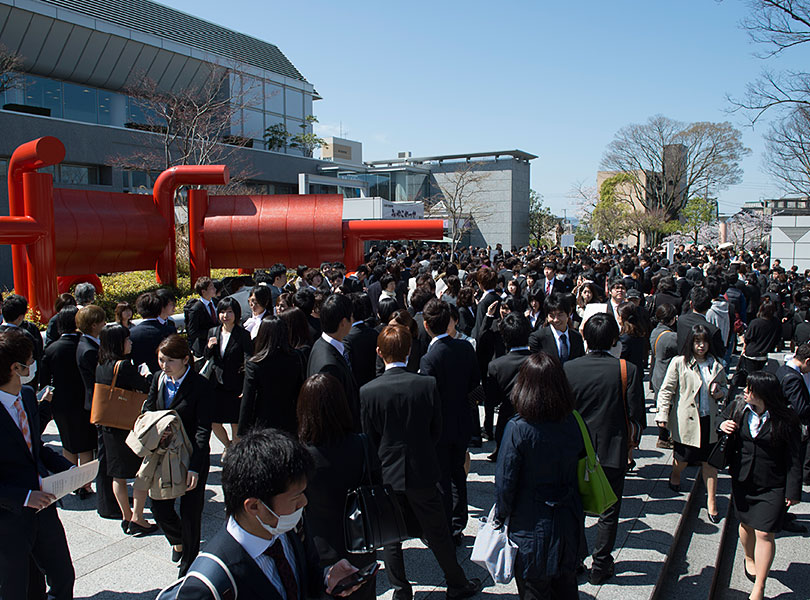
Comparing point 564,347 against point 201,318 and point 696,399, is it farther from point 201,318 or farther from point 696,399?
point 201,318

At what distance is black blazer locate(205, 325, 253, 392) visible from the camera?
5.40 meters

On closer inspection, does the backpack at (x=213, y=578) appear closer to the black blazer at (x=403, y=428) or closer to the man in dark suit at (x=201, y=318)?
the black blazer at (x=403, y=428)

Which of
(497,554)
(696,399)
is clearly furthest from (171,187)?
(497,554)

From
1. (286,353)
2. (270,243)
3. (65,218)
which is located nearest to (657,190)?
(270,243)

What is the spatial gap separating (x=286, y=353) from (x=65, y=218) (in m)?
8.64

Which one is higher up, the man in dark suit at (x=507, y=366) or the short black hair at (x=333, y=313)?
the short black hair at (x=333, y=313)

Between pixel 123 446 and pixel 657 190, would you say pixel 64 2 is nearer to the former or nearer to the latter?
pixel 123 446

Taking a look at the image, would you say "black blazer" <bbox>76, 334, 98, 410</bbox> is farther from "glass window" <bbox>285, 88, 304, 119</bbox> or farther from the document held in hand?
"glass window" <bbox>285, 88, 304, 119</bbox>

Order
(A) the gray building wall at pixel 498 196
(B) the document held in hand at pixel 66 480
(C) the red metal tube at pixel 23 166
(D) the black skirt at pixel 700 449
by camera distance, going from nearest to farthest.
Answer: (B) the document held in hand at pixel 66 480 < (D) the black skirt at pixel 700 449 < (C) the red metal tube at pixel 23 166 < (A) the gray building wall at pixel 498 196

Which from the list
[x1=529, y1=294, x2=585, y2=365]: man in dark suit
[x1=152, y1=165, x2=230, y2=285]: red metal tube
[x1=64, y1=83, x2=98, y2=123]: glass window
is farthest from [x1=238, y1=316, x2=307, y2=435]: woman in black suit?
[x1=64, y1=83, x2=98, y2=123]: glass window

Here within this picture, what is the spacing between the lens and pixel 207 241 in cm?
1305

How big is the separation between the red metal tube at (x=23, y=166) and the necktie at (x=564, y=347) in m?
8.31

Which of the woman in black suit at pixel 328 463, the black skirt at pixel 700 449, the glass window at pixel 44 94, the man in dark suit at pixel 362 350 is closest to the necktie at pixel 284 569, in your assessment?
the woman in black suit at pixel 328 463

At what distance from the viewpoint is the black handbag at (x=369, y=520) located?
9.26 feet
